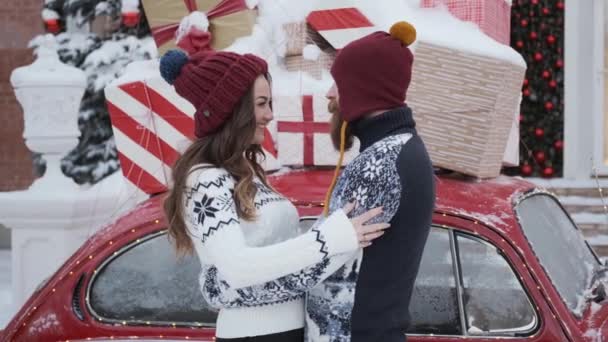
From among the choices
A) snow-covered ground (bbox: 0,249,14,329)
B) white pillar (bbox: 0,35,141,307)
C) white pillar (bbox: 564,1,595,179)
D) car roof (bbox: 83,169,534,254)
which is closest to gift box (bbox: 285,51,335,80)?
car roof (bbox: 83,169,534,254)

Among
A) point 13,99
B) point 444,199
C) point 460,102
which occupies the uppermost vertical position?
point 460,102

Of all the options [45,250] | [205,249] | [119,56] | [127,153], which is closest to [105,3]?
[119,56]

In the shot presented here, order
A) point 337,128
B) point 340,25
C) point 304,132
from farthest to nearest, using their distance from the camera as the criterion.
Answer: point 340,25 → point 304,132 → point 337,128

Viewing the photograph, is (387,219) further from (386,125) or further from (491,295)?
(491,295)

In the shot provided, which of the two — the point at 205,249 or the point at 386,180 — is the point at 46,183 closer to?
the point at 205,249

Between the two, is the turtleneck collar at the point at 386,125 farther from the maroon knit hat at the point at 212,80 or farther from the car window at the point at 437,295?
the car window at the point at 437,295

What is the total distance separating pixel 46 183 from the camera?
5.47 metres

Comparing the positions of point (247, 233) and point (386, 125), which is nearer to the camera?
point (386, 125)

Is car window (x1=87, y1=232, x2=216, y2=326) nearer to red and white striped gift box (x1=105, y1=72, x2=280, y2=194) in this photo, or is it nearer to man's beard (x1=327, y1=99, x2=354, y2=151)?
red and white striped gift box (x1=105, y1=72, x2=280, y2=194)

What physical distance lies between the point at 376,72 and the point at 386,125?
124mm

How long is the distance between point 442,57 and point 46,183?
3085mm

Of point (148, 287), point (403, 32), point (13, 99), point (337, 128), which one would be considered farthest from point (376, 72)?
point (13, 99)

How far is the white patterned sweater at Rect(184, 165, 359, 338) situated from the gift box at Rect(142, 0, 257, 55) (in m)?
1.44

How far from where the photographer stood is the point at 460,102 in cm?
317
